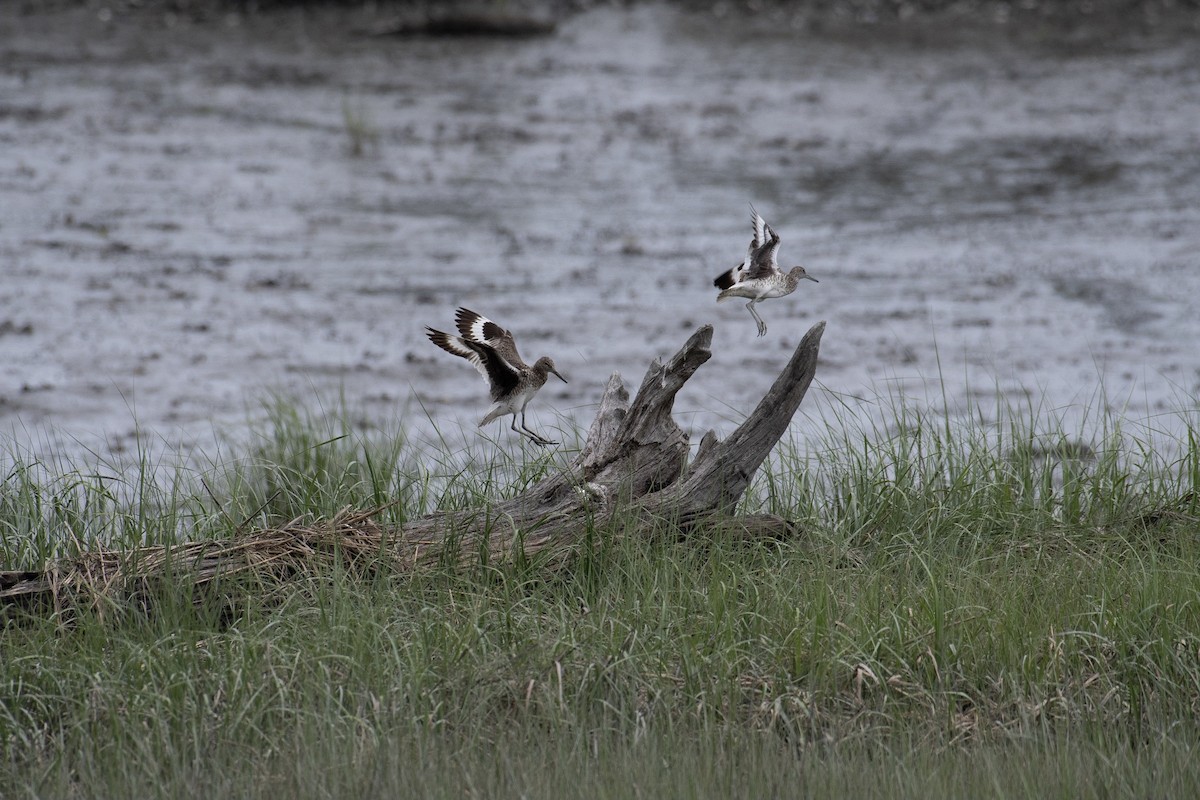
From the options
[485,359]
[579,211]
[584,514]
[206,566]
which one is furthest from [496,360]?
[579,211]

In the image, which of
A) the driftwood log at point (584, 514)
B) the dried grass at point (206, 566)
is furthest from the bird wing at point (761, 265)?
the dried grass at point (206, 566)

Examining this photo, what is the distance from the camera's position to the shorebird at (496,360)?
4.70m

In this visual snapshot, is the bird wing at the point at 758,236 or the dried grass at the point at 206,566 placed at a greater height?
the bird wing at the point at 758,236

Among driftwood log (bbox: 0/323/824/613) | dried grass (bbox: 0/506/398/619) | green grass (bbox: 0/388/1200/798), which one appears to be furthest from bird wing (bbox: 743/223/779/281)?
dried grass (bbox: 0/506/398/619)

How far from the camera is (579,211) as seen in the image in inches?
550

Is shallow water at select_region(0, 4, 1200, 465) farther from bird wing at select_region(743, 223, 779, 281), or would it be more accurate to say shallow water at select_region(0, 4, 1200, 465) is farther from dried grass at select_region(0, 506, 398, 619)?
bird wing at select_region(743, 223, 779, 281)

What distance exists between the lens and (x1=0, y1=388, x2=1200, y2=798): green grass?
448 cm

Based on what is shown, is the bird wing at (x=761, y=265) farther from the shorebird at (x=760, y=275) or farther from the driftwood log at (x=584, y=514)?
the driftwood log at (x=584, y=514)

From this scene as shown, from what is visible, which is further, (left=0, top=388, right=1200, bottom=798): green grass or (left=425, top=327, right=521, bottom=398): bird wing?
(left=425, top=327, right=521, bottom=398): bird wing

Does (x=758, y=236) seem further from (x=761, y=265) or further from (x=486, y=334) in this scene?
(x=486, y=334)

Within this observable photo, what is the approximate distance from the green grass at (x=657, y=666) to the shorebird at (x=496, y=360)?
843mm

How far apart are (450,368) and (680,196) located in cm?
508

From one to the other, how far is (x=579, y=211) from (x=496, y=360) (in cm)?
938

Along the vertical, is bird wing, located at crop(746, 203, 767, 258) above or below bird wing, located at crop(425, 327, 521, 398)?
above
